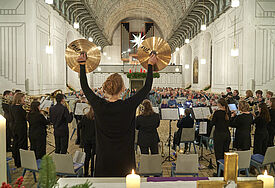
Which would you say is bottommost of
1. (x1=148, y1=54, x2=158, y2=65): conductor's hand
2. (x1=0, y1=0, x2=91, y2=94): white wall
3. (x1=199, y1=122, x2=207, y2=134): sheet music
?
(x1=199, y1=122, x2=207, y2=134): sheet music

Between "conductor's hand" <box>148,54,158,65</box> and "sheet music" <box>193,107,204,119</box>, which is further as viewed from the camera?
"sheet music" <box>193,107,204,119</box>

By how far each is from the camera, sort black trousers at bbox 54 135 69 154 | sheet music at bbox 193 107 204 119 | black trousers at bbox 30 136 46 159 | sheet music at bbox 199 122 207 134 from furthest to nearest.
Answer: sheet music at bbox 193 107 204 119, sheet music at bbox 199 122 207 134, black trousers at bbox 54 135 69 154, black trousers at bbox 30 136 46 159

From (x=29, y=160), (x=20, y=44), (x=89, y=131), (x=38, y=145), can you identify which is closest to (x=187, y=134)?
(x=89, y=131)

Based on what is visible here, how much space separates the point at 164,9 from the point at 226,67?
15402mm

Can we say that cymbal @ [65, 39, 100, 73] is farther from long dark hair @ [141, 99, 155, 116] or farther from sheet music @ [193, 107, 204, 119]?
sheet music @ [193, 107, 204, 119]

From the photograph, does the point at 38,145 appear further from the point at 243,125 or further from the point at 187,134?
the point at 243,125

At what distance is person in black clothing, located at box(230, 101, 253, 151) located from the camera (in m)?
4.53

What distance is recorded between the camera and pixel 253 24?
10.7 metres

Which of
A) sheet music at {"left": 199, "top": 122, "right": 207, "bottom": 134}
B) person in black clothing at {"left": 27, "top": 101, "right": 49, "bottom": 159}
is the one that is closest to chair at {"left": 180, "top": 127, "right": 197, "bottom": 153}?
sheet music at {"left": 199, "top": 122, "right": 207, "bottom": 134}

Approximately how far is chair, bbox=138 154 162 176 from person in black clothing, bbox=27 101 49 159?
2.46 metres

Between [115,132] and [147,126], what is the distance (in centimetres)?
257

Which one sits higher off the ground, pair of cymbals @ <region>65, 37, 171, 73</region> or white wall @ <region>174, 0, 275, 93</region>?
white wall @ <region>174, 0, 275, 93</region>

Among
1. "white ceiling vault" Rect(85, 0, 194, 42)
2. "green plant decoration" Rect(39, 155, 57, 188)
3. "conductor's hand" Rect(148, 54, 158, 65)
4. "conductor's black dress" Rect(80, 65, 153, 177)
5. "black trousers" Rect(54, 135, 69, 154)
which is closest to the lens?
"green plant decoration" Rect(39, 155, 57, 188)

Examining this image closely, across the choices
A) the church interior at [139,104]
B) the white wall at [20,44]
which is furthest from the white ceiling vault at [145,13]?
the white wall at [20,44]
